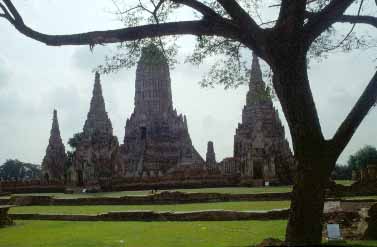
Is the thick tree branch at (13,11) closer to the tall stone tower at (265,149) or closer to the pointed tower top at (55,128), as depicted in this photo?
the tall stone tower at (265,149)

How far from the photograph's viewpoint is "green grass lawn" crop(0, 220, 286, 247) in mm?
9828

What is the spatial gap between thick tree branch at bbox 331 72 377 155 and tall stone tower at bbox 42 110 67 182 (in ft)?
139

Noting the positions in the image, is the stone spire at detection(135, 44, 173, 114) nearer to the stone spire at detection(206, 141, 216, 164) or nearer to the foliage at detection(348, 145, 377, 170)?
the stone spire at detection(206, 141, 216, 164)

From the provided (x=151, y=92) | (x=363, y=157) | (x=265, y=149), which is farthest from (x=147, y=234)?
(x=363, y=157)

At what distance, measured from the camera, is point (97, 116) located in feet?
134

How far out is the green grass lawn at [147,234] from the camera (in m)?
9.83

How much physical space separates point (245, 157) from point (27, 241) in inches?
972

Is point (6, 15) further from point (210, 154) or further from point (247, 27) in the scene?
point (210, 154)

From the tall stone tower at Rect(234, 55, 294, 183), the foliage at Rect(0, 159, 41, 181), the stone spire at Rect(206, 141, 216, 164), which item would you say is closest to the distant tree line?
the stone spire at Rect(206, 141, 216, 164)

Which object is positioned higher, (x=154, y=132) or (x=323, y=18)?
(x=154, y=132)

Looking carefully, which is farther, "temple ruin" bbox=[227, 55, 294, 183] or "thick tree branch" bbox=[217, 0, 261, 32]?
"temple ruin" bbox=[227, 55, 294, 183]

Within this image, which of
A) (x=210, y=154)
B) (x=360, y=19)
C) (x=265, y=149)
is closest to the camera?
(x=360, y=19)

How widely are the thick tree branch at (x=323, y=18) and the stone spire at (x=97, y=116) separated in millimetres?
34616

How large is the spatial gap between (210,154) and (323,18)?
4372cm
